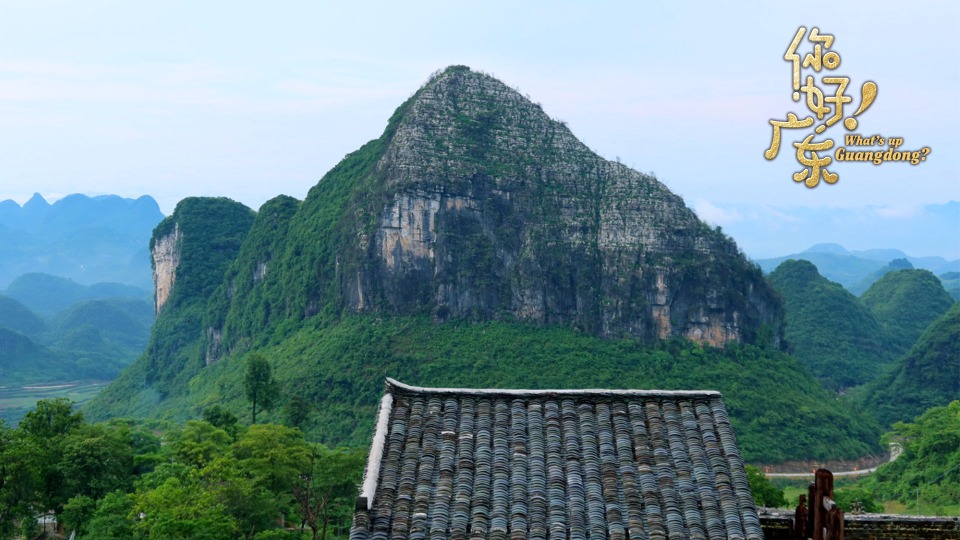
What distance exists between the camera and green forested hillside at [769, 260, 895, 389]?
249ft

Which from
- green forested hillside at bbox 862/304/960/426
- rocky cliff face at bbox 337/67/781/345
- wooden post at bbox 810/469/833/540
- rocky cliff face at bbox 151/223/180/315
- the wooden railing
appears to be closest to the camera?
the wooden railing

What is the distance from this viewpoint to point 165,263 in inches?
3243

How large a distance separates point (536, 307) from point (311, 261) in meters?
17.4

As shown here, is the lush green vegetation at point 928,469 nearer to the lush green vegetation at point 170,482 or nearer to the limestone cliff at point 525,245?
the limestone cliff at point 525,245

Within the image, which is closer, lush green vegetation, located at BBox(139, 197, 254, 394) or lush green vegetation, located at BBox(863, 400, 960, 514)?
lush green vegetation, located at BBox(863, 400, 960, 514)

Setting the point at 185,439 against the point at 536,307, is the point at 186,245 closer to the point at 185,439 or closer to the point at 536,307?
the point at 536,307

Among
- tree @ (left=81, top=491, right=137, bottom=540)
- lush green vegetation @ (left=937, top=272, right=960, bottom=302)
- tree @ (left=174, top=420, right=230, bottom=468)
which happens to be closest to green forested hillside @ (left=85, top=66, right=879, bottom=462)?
tree @ (left=174, top=420, right=230, bottom=468)

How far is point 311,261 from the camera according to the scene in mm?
64750

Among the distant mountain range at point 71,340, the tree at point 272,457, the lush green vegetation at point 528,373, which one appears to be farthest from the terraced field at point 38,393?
the tree at point 272,457

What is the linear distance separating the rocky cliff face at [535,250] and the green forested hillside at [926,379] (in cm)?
1050

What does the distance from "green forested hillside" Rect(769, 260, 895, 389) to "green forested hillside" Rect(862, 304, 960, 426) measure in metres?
10.4

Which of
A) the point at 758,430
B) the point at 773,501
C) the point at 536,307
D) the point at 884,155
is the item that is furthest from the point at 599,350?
the point at 884,155

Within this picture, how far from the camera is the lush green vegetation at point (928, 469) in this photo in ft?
114

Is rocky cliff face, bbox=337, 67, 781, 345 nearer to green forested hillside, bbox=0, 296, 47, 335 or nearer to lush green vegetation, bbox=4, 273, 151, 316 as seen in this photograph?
green forested hillside, bbox=0, 296, 47, 335
